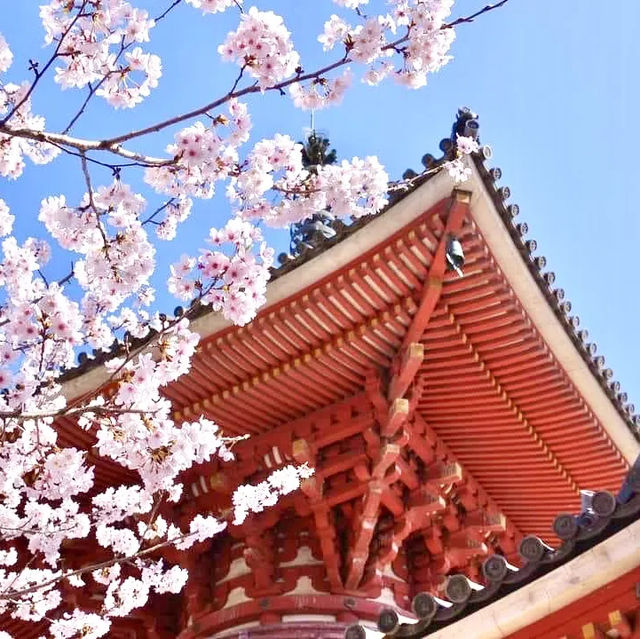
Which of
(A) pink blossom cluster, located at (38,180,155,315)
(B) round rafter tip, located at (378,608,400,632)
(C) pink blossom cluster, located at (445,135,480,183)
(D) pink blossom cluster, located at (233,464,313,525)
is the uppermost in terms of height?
(C) pink blossom cluster, located at (445,135,480,183)

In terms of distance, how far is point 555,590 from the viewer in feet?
15.1

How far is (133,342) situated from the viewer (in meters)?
7.71

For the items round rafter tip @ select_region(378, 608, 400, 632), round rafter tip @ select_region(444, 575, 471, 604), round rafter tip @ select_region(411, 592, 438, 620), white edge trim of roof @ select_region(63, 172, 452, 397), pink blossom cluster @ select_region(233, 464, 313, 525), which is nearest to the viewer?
round rafter tip @ select_region(444, 575, 471, 604)

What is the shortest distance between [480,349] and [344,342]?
3.89 ft

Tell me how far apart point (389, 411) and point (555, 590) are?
2961 millimetres

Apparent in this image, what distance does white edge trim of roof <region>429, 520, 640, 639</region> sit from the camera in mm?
4402

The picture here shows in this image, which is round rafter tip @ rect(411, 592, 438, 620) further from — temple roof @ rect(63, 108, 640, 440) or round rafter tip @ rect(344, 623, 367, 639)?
temple roof @ rect(63, 108, 640, 440)

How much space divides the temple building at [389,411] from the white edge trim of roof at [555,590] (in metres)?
1.66

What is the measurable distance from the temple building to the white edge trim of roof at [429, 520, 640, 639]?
5.46ft

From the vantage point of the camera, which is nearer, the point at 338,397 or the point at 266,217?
the point at 266,217

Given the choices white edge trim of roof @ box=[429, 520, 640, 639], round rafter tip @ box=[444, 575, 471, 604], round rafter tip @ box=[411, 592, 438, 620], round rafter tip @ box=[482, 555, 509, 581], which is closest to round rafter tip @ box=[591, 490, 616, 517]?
white edge trim of roof @ box=[429, 520, 640, 639]

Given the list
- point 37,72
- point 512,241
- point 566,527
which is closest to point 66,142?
point 37,72

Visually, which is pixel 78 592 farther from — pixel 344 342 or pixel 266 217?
pixel 266 217

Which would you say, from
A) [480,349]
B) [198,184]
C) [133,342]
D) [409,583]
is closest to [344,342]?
[480,349]
